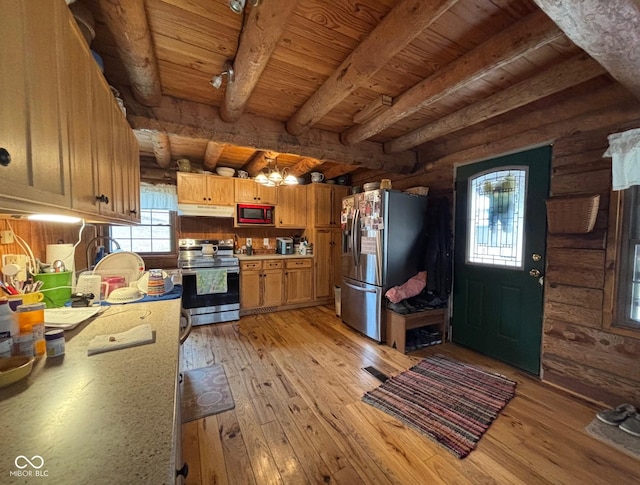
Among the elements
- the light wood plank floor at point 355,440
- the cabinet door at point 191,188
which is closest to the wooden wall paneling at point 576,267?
the light wood plank floor at point 355,440

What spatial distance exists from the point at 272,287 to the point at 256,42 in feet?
10.9

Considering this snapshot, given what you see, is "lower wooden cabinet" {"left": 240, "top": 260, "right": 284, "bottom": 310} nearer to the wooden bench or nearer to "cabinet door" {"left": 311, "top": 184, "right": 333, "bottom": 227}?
"cabinet door" {"left": 311, "top": 184, "right": 333, "bottom": 227}

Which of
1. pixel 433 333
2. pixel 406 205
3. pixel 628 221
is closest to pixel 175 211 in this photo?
pixel 406 205

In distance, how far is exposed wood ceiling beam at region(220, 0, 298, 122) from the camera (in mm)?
1164

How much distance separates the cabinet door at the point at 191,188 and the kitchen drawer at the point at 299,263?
5.20 feet

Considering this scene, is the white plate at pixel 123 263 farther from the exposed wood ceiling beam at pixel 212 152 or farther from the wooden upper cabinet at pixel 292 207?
the wooden upper cabinet at pixel 292 207

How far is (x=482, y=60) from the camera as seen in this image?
1.54 meters

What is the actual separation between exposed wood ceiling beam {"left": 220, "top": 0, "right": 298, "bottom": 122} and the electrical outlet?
1552mm

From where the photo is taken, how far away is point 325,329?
11.3 feet

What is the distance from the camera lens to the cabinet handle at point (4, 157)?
1.86 ft

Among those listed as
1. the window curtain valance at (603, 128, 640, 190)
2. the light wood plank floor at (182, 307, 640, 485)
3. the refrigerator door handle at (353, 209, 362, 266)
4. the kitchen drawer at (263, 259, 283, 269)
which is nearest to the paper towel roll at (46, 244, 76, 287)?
the light wood plank floor at (182, 307, 640, 485)

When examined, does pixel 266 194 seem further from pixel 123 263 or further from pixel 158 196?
pixel 123 263

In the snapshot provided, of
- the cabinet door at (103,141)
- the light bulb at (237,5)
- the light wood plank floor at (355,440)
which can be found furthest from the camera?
the light wood plank floor at (355,440)

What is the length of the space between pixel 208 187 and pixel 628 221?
176 inches
